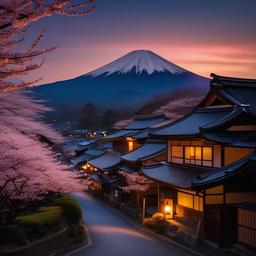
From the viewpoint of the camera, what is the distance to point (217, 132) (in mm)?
17281

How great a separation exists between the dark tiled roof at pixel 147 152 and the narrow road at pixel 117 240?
161 inches

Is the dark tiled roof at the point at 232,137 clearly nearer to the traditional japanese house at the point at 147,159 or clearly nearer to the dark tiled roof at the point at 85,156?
the traditional japanese house at the point at 147,159

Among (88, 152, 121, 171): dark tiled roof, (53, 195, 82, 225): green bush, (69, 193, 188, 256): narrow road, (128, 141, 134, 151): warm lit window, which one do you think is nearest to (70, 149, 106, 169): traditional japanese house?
(88, 152, 121, 171): dark tiled roof

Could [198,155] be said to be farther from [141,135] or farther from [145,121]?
[145,121]

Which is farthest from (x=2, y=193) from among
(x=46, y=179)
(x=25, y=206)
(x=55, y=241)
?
(x=25, y=206)

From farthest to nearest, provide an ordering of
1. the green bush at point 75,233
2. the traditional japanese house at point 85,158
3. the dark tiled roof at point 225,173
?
the traditional japanese house at point 85,158, the green bush at point 75,233, the dark tiled roof at point 225,173

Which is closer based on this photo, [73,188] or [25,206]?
[73,188]

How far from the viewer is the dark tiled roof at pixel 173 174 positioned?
18.0 meters

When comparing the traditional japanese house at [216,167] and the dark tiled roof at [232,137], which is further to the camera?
the dark tiled roof at [232,137]

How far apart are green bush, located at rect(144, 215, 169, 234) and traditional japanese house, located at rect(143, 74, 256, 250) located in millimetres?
613

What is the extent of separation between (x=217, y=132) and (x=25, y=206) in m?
9.21

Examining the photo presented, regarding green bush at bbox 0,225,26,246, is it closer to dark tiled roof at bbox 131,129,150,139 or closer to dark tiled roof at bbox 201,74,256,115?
dark tiled roof at bbox 201,74,256,115

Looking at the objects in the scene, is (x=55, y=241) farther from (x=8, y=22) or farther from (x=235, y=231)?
(x=8, y=22)

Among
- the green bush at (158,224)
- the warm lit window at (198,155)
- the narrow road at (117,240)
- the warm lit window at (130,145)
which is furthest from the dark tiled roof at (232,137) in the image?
the warm lit window at (130,145)
